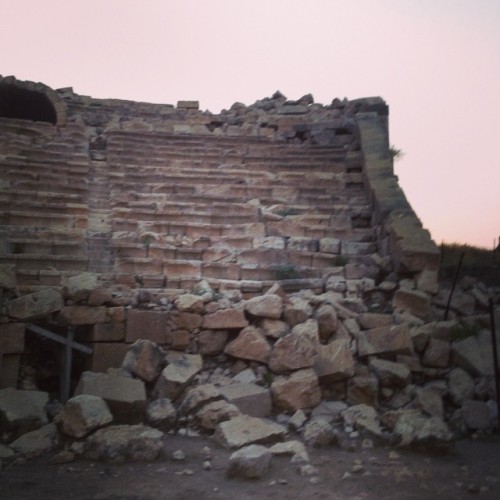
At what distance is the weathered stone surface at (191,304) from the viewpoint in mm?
6016

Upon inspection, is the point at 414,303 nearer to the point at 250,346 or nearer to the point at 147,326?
the point at 250,346

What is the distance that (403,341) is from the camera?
6125 mm

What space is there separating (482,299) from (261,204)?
3.53 meters

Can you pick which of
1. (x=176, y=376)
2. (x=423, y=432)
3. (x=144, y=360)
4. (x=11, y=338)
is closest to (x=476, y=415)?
(x=423, y=432)

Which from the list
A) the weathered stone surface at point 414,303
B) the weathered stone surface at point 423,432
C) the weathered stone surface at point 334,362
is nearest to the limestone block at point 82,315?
the weathered stone surface at point 334,362

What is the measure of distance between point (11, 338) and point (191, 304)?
72.0 inches

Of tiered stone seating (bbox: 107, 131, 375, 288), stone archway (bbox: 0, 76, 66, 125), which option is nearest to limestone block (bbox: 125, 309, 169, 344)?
tiered stone seating (bbox: 107, 131, 375, 288)

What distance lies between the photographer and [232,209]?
8562 millimetres

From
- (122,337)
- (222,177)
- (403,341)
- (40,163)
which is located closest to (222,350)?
(122,337)

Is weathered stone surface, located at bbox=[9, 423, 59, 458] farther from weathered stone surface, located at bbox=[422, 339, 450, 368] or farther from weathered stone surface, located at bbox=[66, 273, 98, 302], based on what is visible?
weathered stone surface, located at bbox=[422, 339, 450, 368]

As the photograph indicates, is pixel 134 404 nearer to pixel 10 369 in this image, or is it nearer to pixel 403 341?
pixel 10 369

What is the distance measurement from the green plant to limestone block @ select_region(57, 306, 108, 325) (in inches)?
91.2

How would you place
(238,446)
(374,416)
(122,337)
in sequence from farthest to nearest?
(122,337) < (374,416) < (238,446)

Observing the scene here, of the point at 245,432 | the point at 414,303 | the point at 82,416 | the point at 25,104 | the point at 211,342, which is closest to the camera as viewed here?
the point at 82,416
